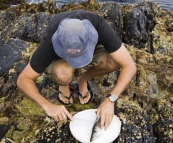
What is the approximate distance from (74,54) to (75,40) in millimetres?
297

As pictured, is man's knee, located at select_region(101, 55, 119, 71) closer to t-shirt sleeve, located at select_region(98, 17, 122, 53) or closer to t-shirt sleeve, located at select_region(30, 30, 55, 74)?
t-shirt sleeve, located at select_region(98, 17, 122, 53)

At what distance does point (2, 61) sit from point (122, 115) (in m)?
3.77

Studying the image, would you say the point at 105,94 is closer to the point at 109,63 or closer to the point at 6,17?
the point at 109,63

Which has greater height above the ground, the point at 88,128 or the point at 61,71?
the point at 61,71

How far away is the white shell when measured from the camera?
183 inches

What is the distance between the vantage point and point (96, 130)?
15.5 feet

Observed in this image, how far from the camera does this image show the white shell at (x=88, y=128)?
4641 millimetres

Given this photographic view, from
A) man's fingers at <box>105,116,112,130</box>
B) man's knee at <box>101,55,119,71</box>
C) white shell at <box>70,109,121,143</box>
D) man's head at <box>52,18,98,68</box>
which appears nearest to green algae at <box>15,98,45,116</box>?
white shell at <box>70,109,121,143</box>

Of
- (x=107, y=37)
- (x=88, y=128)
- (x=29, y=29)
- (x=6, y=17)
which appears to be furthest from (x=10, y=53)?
(x=6, y=17)

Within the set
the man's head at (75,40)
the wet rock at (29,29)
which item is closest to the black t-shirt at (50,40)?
the man's head at (75,40)

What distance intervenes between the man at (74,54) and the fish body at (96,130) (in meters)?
0.10

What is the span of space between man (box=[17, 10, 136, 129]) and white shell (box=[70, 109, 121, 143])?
0.17 metres

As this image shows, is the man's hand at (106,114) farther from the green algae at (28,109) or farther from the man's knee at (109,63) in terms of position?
the green algae at (28,109)

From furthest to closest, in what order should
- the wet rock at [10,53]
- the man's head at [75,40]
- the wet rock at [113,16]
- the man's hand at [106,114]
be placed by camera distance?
the wet rock at [113,16]
the wet rock at [10,53]
the man's hand at [106,114]
the man's head at [75,40]
